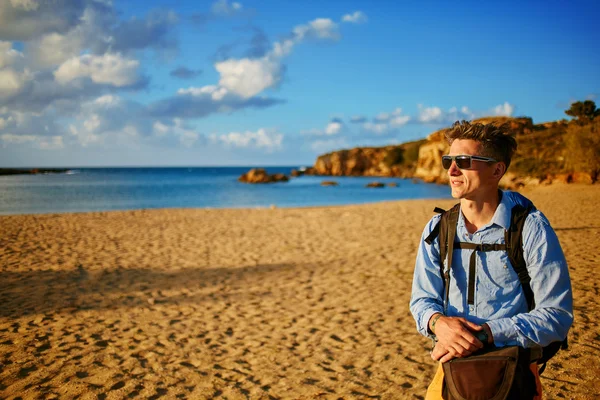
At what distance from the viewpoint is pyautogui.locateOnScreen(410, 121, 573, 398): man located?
5.91ft

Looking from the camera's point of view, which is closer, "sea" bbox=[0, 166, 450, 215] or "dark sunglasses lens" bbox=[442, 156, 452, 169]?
"dark sunglasses lens" bbox=[442, 156, 452, 169]

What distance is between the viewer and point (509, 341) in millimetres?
1826

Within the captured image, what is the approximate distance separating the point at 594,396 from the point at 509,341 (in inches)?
113

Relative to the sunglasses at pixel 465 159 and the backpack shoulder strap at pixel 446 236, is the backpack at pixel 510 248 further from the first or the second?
the sunglasses at pixel 465 159

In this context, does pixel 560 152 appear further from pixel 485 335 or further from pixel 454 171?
pixel 485 335

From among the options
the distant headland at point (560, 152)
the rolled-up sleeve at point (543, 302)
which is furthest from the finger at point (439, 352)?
the distant headland at point (560, 152)

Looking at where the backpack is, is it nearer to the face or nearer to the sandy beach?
the face

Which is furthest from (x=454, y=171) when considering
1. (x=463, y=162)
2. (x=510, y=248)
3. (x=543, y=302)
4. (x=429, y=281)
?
(x=543, y=302)

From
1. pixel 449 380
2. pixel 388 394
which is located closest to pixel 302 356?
pixel 388 394

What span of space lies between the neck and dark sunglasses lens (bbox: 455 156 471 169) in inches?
7.2

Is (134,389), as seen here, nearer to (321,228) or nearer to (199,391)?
(199,391)

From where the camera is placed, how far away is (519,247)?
6.15ft

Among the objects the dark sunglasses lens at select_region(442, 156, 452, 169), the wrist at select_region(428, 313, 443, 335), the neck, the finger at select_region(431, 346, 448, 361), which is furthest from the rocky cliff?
the finger at select_region(431, 346, 448, 361)

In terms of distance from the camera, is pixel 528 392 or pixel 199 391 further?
pixel 199 391
